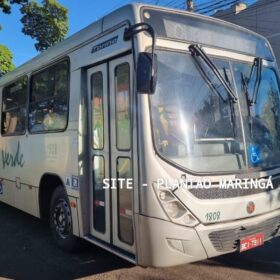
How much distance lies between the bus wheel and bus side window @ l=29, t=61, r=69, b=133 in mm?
1006

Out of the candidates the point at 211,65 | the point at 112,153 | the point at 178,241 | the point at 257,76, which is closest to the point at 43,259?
the point at 112,153

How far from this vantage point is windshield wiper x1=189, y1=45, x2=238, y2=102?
477cm

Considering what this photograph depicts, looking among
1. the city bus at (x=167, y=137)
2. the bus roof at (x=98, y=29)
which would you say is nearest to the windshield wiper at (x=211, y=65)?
the city bus at (x=167, y=137)

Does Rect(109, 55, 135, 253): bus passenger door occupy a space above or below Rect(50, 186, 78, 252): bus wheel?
above

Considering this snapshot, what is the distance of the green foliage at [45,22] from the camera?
2405 centimetres

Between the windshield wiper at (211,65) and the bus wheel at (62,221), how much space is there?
2.69 metres

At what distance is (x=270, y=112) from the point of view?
5434 mm

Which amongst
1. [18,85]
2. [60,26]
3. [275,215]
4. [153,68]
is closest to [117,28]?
[153,68]

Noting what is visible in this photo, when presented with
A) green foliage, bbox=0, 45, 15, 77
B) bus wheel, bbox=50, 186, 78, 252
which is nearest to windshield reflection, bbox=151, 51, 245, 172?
bus wheel, bbox=50, 186, 78, 252

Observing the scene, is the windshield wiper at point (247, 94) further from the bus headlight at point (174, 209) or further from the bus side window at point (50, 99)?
the bus side window at point (50, 99)

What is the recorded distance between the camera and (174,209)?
434 cm

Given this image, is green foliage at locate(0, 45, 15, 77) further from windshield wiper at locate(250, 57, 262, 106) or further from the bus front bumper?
the bus front bumper

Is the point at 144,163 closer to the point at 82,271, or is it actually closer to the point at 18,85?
the point at 82,271

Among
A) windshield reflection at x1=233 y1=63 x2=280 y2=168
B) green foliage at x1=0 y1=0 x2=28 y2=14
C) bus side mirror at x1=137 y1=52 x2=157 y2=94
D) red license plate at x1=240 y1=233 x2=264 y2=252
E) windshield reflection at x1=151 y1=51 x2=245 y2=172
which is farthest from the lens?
green foliage at x1=0 y1=0 x2=28 y2=14
